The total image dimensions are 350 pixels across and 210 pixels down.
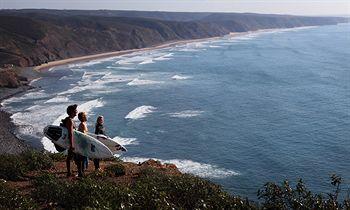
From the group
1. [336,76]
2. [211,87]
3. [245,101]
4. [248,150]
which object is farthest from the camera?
[336,76]

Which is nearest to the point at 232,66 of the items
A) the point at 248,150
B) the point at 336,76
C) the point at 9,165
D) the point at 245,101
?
the point at 336,76

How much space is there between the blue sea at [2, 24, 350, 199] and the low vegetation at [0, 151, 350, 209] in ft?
39.4

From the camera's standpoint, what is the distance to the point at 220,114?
132 ft

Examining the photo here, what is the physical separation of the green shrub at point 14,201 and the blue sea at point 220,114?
1449 centimetres

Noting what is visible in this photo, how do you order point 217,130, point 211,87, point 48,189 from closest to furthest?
point 48,189 < point 217,130 < point 211,87

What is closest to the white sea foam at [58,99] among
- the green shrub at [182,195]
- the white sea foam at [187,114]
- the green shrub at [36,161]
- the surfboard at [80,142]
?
the white sea foam at [187,114]

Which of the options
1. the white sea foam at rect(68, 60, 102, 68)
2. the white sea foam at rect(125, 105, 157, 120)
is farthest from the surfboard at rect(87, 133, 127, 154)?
the white sea foam at rect(68, 60, 102, 68)

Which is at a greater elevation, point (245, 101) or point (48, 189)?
point (48, 189)

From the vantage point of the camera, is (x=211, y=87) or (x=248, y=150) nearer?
(x=248, y=150)

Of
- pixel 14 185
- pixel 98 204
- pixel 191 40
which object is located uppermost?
pixel 98 204

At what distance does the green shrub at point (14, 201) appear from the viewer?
9.04m

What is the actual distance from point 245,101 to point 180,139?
51.4 feet

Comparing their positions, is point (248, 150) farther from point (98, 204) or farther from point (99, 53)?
point (99, 53)

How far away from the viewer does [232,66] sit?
7662 centimetres
